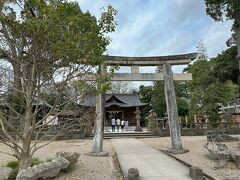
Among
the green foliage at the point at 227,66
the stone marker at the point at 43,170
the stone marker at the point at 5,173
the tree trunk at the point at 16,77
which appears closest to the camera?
the stone marker at the point at 43,170

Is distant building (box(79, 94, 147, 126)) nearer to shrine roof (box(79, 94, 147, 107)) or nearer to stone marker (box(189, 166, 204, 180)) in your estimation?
shrine roof (box(79, 94, 147, 107))

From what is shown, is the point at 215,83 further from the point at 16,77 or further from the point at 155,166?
the point at 16,77

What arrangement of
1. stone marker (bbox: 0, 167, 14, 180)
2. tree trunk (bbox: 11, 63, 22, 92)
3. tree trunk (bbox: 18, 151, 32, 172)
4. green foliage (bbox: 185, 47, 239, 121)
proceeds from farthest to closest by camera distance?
green foliage (bbox: 185, 47, 239, 121), tree trunk (bbox: 11, 63, 22, 92), tree trunk (bbox: 18, 151, 32, 172), stone marker (bbox: 0, 167, 14, 180)

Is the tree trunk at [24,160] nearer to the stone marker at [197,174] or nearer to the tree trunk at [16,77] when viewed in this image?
the tree trunk at [16,77]

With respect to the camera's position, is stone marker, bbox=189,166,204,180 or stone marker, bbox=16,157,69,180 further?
stone marker, bbox=189,166,204,180

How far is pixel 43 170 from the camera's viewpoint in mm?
6629

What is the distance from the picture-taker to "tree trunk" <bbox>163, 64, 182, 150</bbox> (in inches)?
506

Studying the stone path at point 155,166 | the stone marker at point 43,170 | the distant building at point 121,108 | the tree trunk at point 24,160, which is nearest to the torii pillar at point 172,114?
the stone path at point 155,166

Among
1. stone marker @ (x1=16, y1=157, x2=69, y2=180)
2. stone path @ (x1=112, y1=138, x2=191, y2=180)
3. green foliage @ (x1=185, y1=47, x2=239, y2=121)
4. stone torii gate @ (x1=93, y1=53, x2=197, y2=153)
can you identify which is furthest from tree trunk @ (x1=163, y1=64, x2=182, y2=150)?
stone marker @ (x1=16, y1=157, x2=69, y2=180)

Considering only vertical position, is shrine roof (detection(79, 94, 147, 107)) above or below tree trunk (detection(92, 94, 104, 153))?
above

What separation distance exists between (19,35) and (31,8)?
69 cm

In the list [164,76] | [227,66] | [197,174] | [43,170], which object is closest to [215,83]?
[227,66]

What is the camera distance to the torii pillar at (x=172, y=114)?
12758 mm

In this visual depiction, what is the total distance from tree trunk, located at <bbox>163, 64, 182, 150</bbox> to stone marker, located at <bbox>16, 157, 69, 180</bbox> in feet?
20.8
